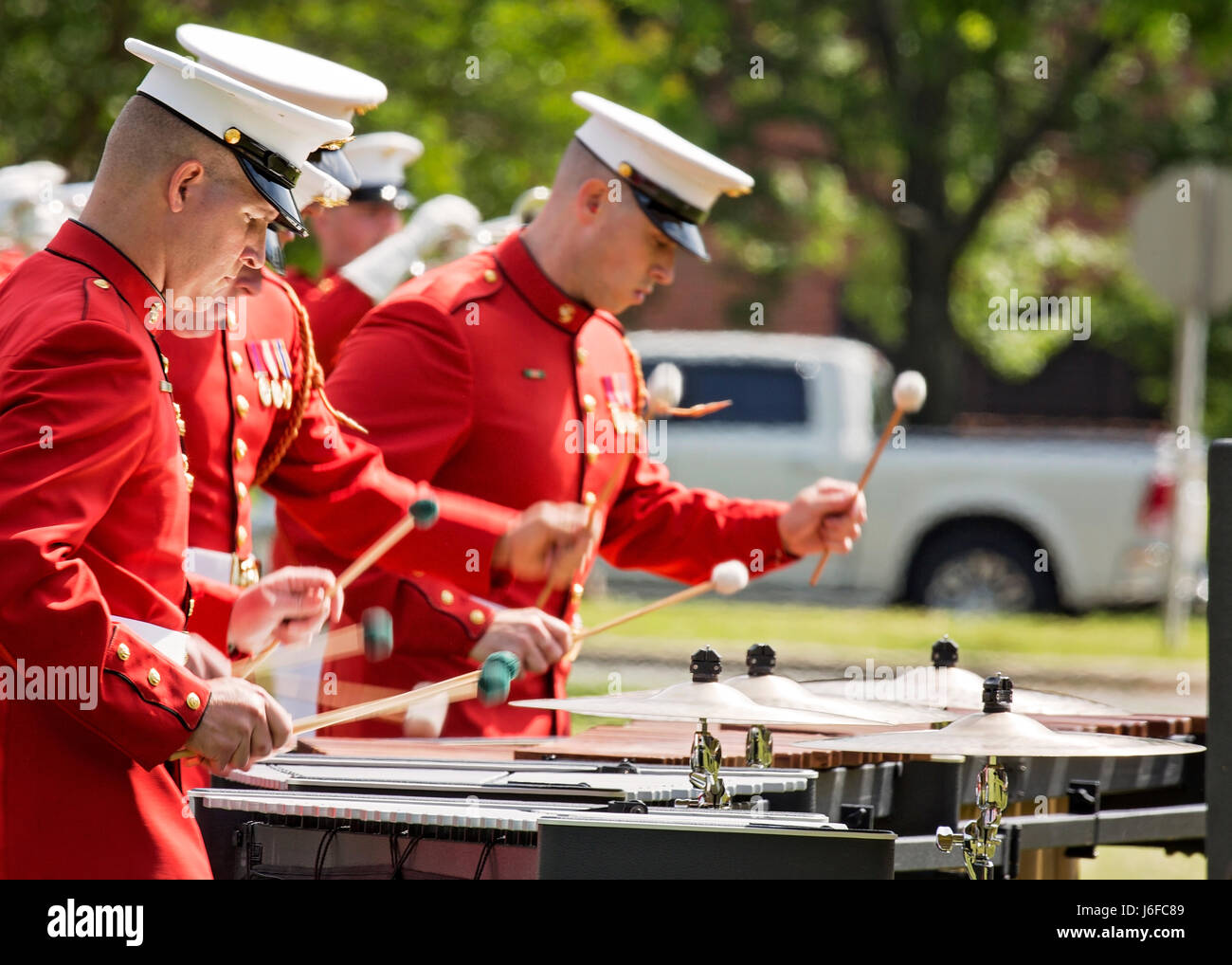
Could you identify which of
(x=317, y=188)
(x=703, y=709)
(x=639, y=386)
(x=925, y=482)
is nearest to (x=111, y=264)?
(x=317, y=188)

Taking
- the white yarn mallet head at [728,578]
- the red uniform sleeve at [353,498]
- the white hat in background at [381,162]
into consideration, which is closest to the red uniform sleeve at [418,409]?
the red uniform sleeve at [353,498]

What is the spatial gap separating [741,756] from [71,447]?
1664 millimetres

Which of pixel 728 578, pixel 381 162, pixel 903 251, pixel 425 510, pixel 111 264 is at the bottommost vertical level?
pixel 728 578

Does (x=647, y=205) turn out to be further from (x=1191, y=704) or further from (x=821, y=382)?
(x=821, y=382)

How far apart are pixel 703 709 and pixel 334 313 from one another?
3.20 meters

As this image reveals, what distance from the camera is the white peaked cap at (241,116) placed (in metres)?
2.98

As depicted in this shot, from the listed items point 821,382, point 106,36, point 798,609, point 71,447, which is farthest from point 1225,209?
point 71,447

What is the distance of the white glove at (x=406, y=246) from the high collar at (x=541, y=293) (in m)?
1.59

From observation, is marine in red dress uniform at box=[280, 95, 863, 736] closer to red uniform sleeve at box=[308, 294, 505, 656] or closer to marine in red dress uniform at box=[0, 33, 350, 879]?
red uniform sleeve at box=[308, 294, 505, 656]

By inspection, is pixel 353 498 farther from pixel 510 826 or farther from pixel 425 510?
pixel 510 826

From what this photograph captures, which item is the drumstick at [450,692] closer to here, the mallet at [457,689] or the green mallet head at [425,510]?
the mallet at [457,689]

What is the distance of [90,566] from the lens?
285 centimetres

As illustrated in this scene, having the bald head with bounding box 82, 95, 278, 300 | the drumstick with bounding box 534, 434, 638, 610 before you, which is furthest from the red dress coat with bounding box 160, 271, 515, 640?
the bald head with bounding box 82, 95, 278, 300

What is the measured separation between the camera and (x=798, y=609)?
563 inches
